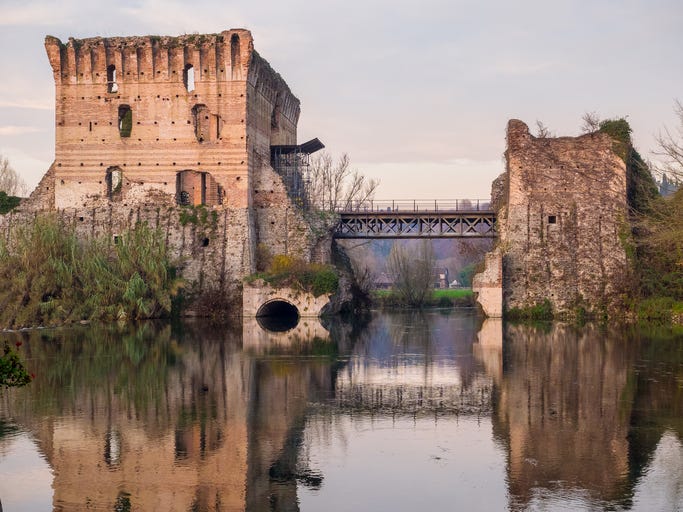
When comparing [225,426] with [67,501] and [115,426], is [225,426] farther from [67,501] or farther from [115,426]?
[67,501]

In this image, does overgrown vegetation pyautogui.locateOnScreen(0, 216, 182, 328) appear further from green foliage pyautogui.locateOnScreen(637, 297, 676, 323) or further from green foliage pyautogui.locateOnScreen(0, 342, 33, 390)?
green foliage pyautogui.locateOnScreen(0, 342, 33, 390)

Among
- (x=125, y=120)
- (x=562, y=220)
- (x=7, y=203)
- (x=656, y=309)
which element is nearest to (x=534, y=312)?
(x=562, y=220)

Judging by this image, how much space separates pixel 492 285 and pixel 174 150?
14102 mm

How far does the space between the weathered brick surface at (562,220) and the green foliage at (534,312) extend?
0.85 feet

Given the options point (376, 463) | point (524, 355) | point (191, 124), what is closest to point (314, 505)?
point (376, 463)

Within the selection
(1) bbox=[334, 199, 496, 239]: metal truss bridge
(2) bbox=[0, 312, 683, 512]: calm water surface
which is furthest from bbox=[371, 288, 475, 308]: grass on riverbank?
(2) bbox=[0, 312, 683, 512]: calm water surface

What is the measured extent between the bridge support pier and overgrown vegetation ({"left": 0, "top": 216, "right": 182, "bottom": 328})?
11635mm

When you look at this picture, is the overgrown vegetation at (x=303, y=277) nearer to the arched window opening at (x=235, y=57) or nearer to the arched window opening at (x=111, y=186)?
the arched window opening at (x=111, y=186)

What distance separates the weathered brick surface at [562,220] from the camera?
35906 millimetres

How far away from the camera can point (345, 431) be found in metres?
11.8

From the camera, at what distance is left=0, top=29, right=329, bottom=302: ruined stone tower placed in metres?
37.6

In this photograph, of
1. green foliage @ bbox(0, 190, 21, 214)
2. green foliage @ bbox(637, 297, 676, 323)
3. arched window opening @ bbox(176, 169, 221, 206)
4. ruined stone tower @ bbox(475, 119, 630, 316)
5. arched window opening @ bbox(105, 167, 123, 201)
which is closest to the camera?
green foliage @ bbox(637, 297, 676, 323)

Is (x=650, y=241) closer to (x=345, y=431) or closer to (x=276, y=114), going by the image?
(x=276, y=114)

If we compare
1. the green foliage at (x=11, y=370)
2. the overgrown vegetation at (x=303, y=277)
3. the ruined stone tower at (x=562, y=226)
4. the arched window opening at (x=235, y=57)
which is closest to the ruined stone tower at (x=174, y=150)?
the arched window opening at (x=235, y=57)
